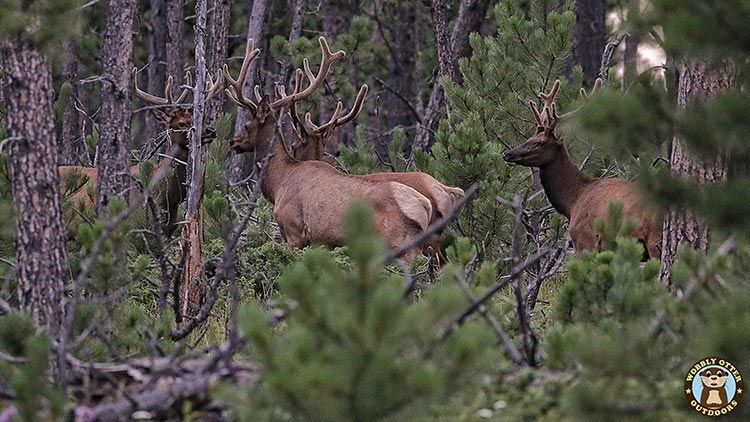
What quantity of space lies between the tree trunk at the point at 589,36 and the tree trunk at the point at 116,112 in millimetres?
13414

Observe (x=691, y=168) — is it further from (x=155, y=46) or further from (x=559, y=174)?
(x=155, y=46)

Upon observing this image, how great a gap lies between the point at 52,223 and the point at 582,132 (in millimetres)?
2649

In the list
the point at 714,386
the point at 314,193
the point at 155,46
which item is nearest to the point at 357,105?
the point at 314,193

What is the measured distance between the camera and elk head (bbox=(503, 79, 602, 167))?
1021cm

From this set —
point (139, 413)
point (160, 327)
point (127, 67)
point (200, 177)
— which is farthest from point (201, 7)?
point (139, 413)

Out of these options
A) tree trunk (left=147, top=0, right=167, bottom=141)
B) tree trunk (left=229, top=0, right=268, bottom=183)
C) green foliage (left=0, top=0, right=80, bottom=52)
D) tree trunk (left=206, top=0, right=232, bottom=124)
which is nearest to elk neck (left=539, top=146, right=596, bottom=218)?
tree trunk (left=206, top=0, right=232, bottom=124)

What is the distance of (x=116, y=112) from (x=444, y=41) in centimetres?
623

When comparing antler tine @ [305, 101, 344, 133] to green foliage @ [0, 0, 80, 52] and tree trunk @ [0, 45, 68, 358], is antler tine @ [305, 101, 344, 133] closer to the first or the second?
tree trunk @ [0, 45, 68, 358]

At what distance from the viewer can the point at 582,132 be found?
3.91m

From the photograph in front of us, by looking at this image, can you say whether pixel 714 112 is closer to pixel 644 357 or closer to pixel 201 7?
pixel 644 357

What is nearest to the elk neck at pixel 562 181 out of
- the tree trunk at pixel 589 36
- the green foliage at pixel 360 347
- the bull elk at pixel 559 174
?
the bull elk at pixel 559 174

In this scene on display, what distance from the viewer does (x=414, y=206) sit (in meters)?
9.27

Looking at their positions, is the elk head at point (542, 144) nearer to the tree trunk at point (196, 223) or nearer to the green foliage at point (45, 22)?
the tree trunk at point (196, 223)

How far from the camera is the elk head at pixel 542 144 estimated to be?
402 inches
